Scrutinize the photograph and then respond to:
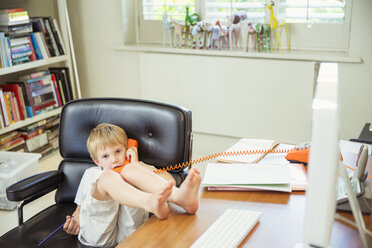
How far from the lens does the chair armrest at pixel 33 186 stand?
164 centimetres

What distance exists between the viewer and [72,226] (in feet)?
5.40

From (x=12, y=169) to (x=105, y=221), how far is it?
145 cm

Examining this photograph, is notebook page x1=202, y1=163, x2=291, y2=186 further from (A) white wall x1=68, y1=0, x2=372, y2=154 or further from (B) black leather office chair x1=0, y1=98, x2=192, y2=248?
(A) white wall x1=68, y1=0, x2=372, y2=154

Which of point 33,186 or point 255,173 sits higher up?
point 255,173

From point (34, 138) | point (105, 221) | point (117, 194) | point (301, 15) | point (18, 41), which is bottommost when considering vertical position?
point (34, 138)

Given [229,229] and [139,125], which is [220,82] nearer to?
[139,125]

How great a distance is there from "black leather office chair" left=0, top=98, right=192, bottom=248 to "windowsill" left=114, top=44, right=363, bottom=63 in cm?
162

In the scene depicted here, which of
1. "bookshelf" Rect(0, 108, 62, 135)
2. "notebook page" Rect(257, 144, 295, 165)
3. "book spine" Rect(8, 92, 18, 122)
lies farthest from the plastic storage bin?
"notebook page" Rect(257, 144, 295, 165)

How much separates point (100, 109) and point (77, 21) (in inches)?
89.9

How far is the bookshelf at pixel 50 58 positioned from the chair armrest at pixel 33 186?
1.61m

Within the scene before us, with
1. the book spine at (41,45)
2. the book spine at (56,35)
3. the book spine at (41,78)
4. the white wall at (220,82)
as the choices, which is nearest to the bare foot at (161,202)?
the white wall at (220,82)

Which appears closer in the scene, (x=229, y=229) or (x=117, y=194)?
(x=229, y=229)

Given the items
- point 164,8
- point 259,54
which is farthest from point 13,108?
point 259,54

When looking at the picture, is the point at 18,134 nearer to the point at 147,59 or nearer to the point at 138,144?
the point at 147,59
